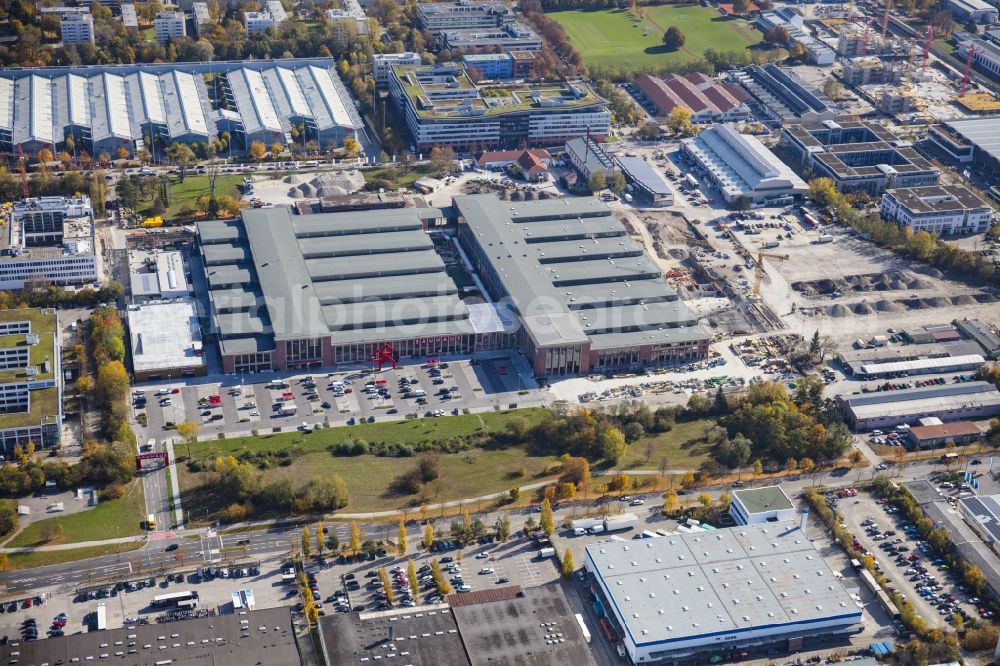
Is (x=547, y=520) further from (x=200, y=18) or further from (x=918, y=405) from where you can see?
(x=200, y=18)

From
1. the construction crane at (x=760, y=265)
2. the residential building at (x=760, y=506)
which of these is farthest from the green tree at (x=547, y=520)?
the construction crane at (x=760, y=265)

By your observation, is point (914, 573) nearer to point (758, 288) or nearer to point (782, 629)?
point (782, 629)

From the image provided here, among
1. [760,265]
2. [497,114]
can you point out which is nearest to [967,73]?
[760,265]

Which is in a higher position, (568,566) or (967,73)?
(967,73)

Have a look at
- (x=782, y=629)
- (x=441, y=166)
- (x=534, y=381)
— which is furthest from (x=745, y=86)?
(x=782, y=629)

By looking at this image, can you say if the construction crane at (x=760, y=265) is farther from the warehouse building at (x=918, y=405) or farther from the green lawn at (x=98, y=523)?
the green lawn at (x=98, y=523)

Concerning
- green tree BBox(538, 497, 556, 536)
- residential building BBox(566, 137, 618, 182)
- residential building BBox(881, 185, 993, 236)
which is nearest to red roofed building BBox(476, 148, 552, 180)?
residential building BBox(566, 137, 618, 182)
